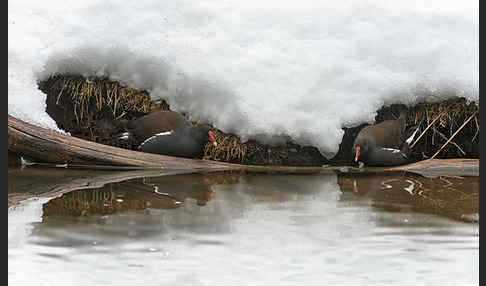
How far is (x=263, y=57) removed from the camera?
19.4 ft

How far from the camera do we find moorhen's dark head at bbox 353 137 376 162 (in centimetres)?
558

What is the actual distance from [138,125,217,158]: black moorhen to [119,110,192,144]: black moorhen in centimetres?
6

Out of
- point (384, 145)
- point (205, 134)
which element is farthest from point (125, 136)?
point (384, 145)

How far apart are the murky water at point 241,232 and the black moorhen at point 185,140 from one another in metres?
0.70

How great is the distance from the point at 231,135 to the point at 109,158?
1.22m

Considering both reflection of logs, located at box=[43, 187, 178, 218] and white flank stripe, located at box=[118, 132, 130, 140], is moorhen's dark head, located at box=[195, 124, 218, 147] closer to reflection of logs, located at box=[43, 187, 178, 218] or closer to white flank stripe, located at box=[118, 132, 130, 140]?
white flank stripe, located at box=[118, 132, 130, 140]

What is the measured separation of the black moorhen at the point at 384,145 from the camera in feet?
18.5

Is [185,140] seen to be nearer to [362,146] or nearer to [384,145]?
[362,146]

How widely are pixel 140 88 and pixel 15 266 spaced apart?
3.47 meters

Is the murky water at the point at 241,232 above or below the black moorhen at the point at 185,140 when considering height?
below

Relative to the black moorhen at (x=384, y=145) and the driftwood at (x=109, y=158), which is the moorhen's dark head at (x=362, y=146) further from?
the driftwood at (x=109, y=158)

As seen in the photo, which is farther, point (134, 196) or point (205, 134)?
point (205, 134)

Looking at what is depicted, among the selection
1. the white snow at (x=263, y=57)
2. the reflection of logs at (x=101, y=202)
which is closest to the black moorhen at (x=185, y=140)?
the white snow at (x=263, y=57)

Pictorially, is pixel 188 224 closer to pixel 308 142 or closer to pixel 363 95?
pixel 308 142
